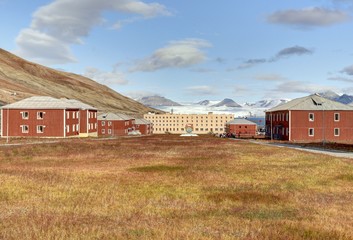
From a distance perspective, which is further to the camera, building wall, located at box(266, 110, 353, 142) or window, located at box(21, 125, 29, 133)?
→ window, located at box(21, 125, 29, 133)

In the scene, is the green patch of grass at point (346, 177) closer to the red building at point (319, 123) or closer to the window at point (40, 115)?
the red building at point (319, 123)

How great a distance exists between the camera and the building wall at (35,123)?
99.6m

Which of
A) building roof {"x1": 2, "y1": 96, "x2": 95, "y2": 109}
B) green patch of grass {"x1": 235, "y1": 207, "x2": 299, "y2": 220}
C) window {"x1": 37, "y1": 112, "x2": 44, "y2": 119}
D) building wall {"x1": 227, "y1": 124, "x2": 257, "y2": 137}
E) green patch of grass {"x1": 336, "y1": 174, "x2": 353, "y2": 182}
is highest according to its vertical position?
building roof {"x1": 2, "y1": 96, "x2": 95, "y2": 109}

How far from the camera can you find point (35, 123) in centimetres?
10000

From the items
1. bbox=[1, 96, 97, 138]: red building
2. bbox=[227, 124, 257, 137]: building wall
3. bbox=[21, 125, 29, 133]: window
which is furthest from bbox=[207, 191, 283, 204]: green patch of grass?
bbox=[227, 124, 257, 137]: building wall

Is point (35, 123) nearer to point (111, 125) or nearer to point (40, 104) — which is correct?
point (40, 104)

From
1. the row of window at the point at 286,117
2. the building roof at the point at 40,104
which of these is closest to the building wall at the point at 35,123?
the building roof at the point at 40,104

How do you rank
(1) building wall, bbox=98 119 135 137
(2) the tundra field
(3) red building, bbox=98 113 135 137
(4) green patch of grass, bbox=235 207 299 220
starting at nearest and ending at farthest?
1. (2) the tundra field
2. (4) green patch of grass, bbox=235 207 299 220
3. (1) building wall, bbox=98 119 135 137
4. (3) red building, bbox=98 113 135 137

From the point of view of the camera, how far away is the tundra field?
12.1m

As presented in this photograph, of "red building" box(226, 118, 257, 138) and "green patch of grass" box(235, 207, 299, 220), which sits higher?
"red building" box(226, 118, 257, 138)

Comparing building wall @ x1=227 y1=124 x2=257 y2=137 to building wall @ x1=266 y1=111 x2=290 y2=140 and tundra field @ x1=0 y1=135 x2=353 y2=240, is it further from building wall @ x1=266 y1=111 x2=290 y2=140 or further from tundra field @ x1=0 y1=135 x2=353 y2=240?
tundra field @ x1=0 y1=135 x2=353 y2=240

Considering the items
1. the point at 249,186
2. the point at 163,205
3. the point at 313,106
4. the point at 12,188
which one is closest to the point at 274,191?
the point at 249,186

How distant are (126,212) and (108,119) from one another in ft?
458

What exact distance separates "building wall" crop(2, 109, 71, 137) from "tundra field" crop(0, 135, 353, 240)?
233ft
